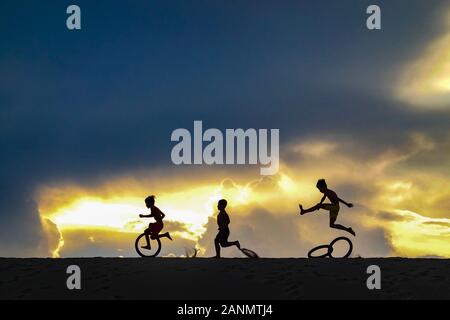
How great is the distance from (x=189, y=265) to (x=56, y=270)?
12.4ft

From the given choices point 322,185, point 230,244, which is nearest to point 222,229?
point 230,244

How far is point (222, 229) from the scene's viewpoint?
22.4 metres

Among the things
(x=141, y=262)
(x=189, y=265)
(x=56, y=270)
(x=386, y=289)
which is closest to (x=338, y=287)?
(x=386, y=289)

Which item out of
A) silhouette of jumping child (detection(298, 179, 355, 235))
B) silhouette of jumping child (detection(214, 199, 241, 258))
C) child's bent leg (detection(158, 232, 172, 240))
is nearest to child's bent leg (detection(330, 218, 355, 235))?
silhouette of jumping child (detection(298, 179, 355, 235))

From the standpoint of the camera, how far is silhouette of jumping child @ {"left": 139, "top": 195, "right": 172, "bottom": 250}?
2352cm

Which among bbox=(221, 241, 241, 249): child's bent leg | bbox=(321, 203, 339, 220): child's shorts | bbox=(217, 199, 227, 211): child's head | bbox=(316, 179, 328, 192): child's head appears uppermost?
bbox=(316, 179, 328, 192): child's head

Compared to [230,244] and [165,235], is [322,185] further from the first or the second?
[165,235]

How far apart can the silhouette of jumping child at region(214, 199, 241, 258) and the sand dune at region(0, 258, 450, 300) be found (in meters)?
1.06

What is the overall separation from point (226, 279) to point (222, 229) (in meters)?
3.49

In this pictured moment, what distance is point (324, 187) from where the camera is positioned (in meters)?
22.1

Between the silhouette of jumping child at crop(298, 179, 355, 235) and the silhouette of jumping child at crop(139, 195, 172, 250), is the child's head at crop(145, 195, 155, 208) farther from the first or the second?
the silhouette of jumping child at crop(298, 179, 355, 235)

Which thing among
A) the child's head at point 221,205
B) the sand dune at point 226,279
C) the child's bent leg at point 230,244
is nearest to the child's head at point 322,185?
the sand dune at point 226,279

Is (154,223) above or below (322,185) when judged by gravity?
below
